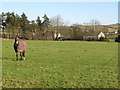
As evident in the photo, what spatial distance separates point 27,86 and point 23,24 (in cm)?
7650

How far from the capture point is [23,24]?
81.1 meters

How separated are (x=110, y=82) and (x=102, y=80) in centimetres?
41

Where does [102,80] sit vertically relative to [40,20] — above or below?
below

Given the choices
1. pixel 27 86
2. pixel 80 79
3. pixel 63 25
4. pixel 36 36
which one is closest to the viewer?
pixel 27 86

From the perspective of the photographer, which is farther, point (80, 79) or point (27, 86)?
point (80, 79)

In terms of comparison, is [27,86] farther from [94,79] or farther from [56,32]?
[56,32]

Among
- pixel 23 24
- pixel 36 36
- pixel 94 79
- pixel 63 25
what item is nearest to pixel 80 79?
pixel 94 79

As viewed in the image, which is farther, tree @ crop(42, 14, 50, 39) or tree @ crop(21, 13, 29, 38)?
tree @ crop(42, 14, 50, 39)

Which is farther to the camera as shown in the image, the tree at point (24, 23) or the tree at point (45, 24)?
the tree at point (45, 24)

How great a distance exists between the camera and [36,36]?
76125 mm

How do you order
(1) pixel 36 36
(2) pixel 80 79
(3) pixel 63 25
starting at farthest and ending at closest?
1. (3) pixel 63 25
2. (1) pixel 36 36
3. (2) pixel 80 79

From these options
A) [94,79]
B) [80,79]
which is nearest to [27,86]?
[80,79]

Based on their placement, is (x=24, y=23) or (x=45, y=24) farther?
(x=45, y=24)

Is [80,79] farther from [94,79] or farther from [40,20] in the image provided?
[40,20]
